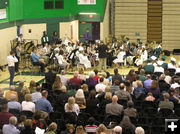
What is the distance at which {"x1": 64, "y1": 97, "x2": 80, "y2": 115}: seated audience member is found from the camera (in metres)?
10.0

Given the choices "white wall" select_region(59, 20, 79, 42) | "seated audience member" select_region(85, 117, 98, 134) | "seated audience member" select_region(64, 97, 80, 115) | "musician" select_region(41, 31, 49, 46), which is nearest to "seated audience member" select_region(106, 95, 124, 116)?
"seated audience member" select_region(64, 97, 80, 115)

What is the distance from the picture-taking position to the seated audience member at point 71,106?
32.8ft

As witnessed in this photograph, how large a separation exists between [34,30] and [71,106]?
15216 mm

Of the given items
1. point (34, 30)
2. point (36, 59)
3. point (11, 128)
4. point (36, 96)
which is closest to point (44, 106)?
point (36, 96)

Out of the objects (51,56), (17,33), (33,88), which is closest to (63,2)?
(17,33)

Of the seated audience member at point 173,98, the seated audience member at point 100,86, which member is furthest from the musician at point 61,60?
the seated audience member at point 173,98

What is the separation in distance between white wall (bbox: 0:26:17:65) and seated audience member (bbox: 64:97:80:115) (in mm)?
11468

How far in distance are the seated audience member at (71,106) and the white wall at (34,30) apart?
14.3 metres

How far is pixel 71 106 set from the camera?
10023 mm

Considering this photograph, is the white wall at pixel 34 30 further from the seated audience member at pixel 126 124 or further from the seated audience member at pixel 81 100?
the seated audience member at pixel 126 124

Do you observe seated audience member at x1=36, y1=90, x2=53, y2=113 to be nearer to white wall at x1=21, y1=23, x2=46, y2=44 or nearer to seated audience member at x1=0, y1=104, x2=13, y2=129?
seated audience member at x1=0, y1=104, x2=13, y2=129

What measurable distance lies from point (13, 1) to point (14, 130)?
14.7 metres

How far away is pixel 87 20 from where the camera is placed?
26594mm

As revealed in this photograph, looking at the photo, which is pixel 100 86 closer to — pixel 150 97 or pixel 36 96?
pixel 150 97
